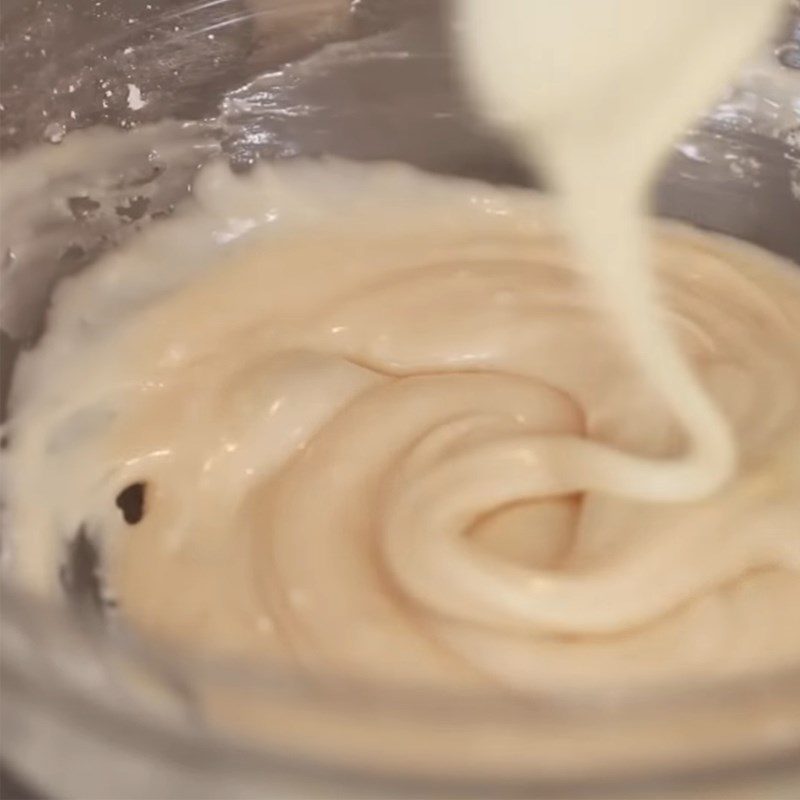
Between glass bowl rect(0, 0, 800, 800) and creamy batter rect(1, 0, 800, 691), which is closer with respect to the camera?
glass bowl rect(0, 0, 800, 800)

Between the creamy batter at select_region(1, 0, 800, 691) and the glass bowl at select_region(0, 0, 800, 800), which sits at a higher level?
the glass bowl at select_region(0, 0, 800, 800)

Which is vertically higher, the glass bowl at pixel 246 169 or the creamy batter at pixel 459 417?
the glass bowl at pixel 246 169

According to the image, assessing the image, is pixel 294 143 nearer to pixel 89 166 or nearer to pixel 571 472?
pixel 89 166

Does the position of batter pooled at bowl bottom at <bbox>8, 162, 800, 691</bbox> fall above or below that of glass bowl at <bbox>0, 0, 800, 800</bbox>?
below

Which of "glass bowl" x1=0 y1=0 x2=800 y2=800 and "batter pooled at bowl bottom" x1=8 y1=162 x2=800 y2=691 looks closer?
"glass bowl" x1=0 y1=0 x2=800 y2=800

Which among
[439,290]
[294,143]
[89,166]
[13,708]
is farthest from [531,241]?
[13,708]

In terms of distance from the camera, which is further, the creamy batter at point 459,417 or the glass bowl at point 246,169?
the creamy batter at point 459,417
